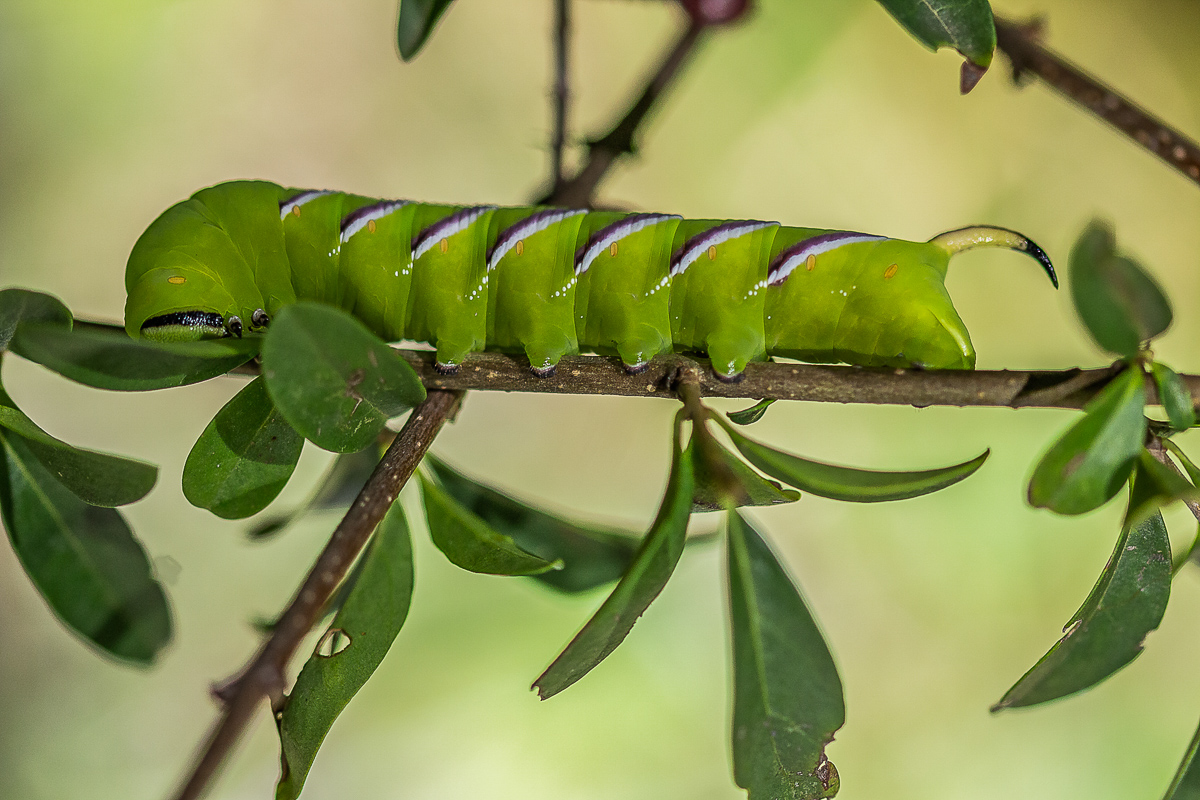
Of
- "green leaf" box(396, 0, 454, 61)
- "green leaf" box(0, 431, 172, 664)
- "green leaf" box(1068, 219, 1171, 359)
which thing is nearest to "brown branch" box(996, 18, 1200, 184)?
"green leaf" box(1068, 219, 1171, 359)

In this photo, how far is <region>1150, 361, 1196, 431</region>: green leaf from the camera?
84cm

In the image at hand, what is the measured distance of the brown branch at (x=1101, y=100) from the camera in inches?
42.1

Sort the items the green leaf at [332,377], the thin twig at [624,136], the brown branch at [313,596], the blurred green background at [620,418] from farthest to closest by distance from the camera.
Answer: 1. the blurred green background at [620,418]
2. the thin twig at [624,136]
3. the green leaf at [332,377]
4. the brown branch at [313,596]

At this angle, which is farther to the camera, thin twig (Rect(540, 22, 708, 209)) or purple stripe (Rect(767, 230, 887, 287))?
thin twig (Rect(540, 22, 708, 209))

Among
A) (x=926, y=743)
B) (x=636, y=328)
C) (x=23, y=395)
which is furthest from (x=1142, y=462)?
(x=23, y=395)

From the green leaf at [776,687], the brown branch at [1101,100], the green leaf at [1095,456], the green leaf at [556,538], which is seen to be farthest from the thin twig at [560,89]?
the green leaf at [1095,456]

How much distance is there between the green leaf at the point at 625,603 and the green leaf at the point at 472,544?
3.7 inches

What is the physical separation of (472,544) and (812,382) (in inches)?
17.3

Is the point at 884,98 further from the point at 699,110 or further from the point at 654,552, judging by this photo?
the point at 654,552

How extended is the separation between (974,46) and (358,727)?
327 centimetres

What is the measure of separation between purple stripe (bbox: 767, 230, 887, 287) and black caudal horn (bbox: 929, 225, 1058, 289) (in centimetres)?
11

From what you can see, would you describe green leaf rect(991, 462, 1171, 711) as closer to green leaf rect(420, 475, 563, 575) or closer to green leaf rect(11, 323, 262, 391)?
green leaf rect(420, 475, 563, 575)

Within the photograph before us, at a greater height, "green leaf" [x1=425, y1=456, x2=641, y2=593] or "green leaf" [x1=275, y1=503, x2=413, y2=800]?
"green leaf" [x1=275, y1=503, x2=413, y2=800]

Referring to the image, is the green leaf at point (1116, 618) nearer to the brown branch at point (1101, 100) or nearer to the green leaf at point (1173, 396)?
the green leaf at point (1173, 396)
